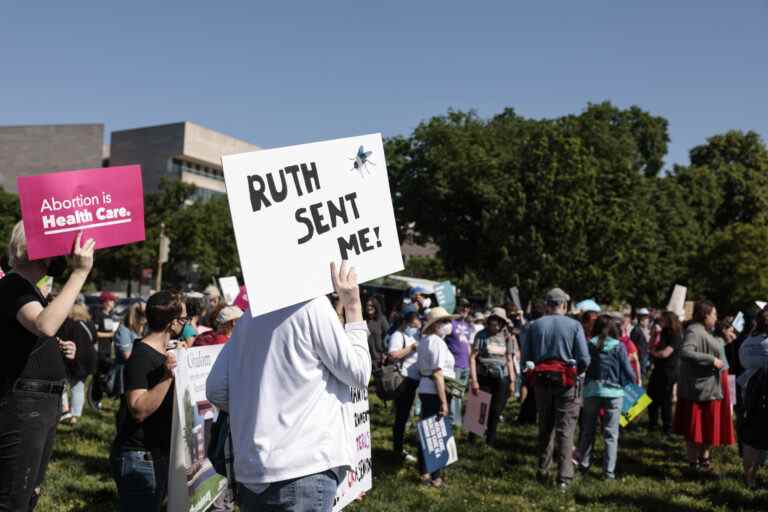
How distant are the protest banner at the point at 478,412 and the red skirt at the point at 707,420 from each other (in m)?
2.33

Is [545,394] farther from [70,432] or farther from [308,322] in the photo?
[70,432]

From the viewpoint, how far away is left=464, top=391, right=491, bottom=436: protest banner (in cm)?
891

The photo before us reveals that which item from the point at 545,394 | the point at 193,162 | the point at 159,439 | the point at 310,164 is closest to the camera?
the point at 310,164

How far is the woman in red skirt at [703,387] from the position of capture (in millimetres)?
8211

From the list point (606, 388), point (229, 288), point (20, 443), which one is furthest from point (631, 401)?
point (229, 288)

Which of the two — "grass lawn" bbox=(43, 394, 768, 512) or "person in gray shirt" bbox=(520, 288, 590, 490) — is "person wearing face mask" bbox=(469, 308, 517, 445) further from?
"person in gray shirt" bbox=(520, 288, 590, 490)

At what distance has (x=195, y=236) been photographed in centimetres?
A: 4369

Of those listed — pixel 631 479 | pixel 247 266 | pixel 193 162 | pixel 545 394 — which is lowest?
pixel 631 479

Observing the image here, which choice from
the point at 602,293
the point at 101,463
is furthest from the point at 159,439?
the point at 602,293

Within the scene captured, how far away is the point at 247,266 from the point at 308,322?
0.33 metres

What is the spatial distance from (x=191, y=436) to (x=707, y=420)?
21.7ft

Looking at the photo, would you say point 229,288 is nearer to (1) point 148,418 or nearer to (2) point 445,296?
(2) point 445,296

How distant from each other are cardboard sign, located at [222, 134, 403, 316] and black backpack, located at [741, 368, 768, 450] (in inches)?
197

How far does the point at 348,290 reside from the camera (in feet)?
9.82
